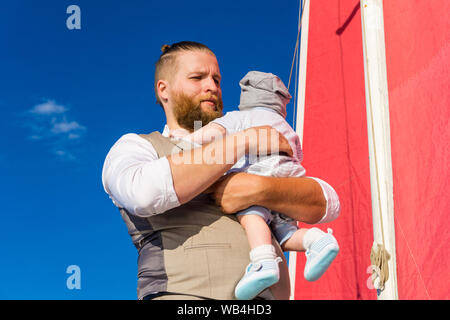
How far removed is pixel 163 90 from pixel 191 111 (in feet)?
0.47

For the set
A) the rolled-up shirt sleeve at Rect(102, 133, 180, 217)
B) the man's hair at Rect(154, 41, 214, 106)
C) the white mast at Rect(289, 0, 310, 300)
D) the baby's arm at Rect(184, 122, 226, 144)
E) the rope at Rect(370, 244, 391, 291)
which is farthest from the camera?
the white mast at Rect(289, 0, 310, 300)

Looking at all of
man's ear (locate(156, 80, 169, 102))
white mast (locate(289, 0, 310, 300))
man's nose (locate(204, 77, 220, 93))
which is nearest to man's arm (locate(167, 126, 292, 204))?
man's nose (locate(204, 77, 220, 93))

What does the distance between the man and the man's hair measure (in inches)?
8.7

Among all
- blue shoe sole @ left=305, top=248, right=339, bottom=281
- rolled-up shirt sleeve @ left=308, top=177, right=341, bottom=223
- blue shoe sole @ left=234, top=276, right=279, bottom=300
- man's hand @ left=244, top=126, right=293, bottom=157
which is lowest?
blue shoe sole @ left=234, top=276, right=279, bottom=300

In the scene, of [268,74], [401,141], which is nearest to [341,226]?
[401,141]

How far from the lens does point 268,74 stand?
1.59m

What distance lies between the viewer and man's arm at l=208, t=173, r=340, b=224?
1.14 metres

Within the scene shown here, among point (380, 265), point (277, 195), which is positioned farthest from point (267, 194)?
point (380, 265)

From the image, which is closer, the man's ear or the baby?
the baby

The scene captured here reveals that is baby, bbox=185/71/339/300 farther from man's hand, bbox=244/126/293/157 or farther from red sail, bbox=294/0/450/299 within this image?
red sail, bbox=294/0/450/299

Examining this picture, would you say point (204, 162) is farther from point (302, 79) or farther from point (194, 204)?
point (302, 79)

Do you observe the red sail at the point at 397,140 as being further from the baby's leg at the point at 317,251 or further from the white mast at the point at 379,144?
the baby's leg at the point at 317,251

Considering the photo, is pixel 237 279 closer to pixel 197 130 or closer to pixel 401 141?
pixel 197 130
